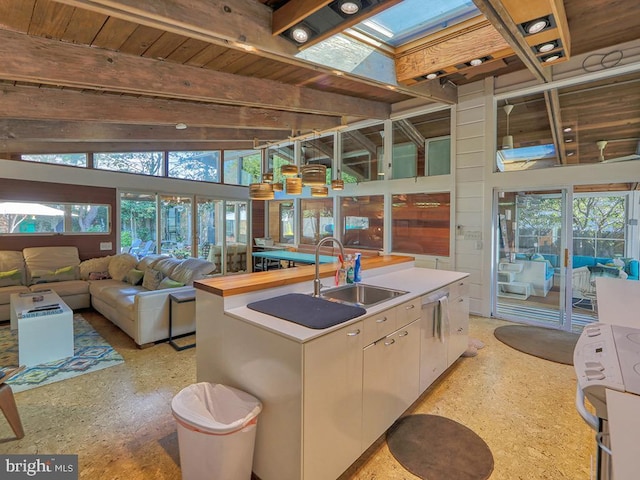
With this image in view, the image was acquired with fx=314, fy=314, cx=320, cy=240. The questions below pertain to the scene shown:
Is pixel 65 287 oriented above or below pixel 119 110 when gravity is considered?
below

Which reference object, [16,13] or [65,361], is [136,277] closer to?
[65,361]

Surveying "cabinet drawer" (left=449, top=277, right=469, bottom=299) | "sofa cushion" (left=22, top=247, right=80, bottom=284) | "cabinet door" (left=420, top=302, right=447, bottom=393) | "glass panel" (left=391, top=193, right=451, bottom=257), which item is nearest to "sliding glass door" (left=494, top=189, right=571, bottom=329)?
"glass panel" (left=391, top=193, right=451, bottom=257)

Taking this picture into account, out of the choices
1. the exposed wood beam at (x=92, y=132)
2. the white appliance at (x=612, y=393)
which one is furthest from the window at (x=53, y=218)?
the white appliance at (x=612, y=393)

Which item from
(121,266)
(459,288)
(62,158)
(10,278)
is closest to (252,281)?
(459,288)

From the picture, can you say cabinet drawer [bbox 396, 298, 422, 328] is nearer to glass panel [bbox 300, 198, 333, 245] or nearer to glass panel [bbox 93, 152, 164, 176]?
glass panel [bbox 300, 198, 333, 245]

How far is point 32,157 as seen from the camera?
18.4 ft

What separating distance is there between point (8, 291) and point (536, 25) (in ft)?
22.6

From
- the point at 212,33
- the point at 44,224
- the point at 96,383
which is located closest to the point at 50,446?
the point at 96,383

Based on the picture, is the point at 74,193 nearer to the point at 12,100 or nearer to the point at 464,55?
the point at 12,100

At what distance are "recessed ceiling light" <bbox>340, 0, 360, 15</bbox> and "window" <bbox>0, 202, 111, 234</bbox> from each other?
20.6 feet

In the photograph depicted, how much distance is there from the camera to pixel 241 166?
8703mm

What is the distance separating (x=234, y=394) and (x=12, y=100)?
143 inches

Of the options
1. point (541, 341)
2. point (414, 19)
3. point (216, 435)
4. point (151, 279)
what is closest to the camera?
point (216, 435)

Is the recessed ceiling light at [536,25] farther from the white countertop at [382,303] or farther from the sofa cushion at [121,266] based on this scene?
the sofa cushion at [121,266]
